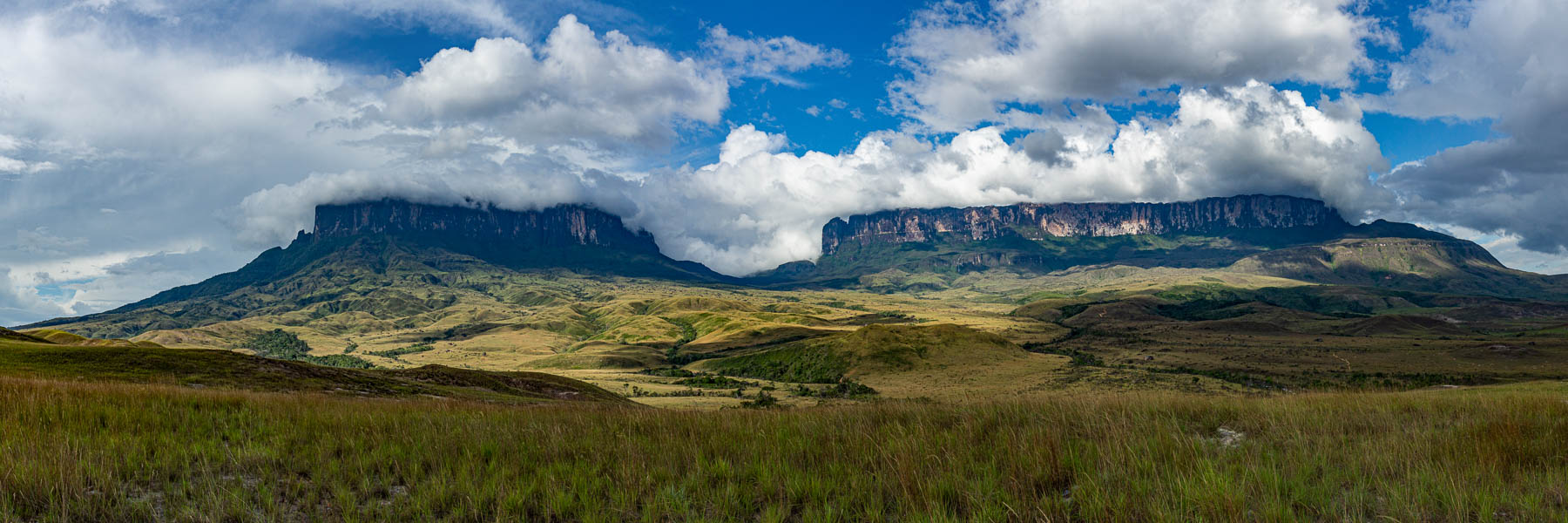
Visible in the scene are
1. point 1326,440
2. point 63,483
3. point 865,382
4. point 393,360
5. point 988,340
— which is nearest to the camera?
point 63,483

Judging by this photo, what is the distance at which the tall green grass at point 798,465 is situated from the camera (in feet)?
17.3

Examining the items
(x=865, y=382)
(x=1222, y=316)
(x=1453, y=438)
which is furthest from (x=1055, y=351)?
(x=1453, y=438)

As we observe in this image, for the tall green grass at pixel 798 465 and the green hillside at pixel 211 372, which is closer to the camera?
the tall green grass at pixel 798 465

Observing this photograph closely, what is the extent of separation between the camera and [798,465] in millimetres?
6922

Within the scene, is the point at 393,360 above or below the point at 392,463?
below

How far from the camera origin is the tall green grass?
5.29 meters

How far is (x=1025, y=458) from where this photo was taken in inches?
257

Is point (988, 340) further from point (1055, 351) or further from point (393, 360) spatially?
point (393, 360)

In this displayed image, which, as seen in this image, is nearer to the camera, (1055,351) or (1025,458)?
(1025,458)

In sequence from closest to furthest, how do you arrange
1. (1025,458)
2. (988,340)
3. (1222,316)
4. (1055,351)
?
(1025,458)
(988,340)
(1055,351)
(1222,316)

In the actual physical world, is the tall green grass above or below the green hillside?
above

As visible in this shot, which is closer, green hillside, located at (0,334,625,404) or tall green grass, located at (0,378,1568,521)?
tall green grass, located at (0,378,1568,521)

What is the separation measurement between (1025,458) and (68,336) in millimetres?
80668

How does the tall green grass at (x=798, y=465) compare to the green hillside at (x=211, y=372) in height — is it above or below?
above
